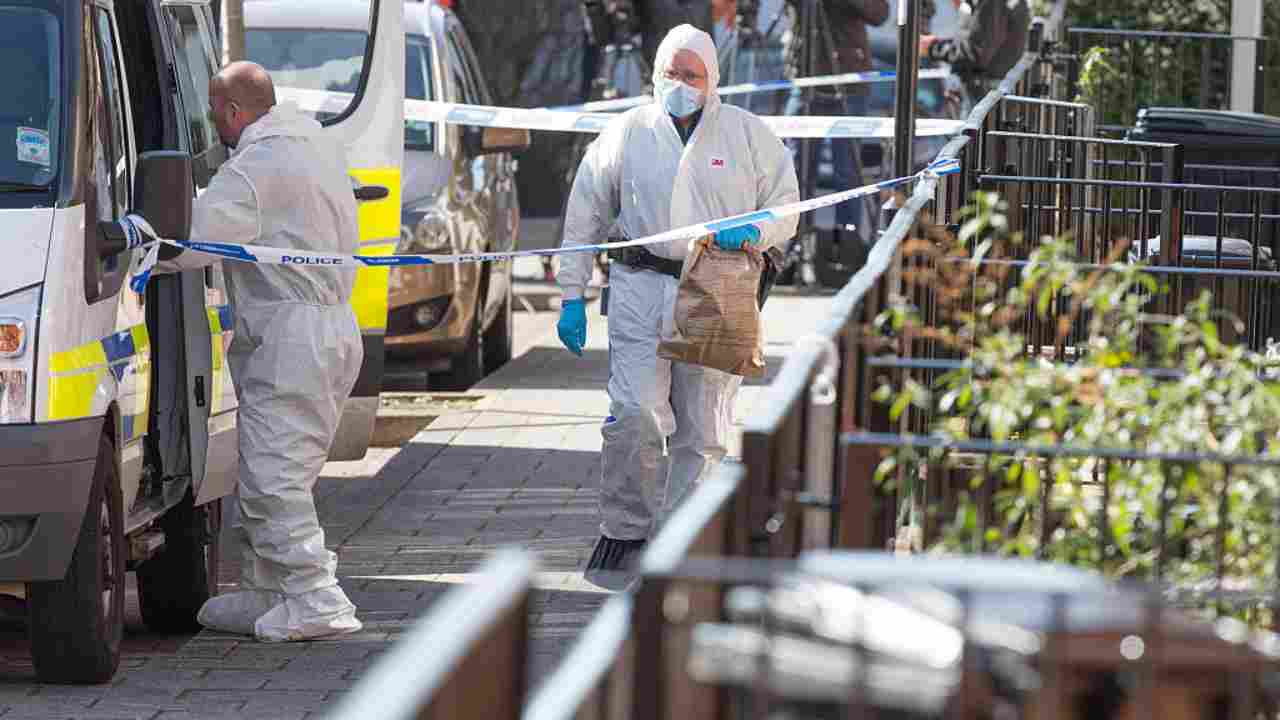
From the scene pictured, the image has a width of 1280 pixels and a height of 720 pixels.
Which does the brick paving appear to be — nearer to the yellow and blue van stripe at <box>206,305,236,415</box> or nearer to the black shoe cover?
the black shoe cover

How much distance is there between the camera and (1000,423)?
4195 mm

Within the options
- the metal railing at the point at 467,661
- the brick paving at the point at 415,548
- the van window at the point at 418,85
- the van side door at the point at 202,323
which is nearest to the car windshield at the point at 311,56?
the van window at the point at 418,85

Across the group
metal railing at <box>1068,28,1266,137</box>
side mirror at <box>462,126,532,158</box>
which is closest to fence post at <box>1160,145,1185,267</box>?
side mirror at <box>462,126,532,158</box>

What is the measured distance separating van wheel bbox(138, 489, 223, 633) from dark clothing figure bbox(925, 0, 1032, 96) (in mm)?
9830

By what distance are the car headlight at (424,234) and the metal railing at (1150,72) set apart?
3.70m

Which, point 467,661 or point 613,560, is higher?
point 467,661

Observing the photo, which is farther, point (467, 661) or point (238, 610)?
point (238, 610)

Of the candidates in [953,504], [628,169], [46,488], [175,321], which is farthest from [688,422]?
[953,504]

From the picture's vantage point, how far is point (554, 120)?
13.2 metres

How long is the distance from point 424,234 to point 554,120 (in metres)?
1.08

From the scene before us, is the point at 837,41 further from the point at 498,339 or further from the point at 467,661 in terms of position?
the point at 467,661

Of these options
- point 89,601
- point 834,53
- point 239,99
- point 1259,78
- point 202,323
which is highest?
point 834,53

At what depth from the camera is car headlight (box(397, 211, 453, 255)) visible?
1367 cm

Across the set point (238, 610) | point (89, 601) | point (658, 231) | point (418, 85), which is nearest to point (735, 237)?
point (658, 231)
